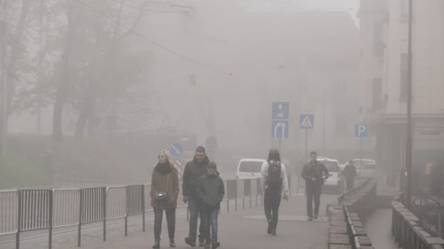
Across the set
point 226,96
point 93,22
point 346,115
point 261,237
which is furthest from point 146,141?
point 261,237

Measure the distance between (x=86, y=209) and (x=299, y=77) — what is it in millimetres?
62418

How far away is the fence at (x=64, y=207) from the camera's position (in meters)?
11.6

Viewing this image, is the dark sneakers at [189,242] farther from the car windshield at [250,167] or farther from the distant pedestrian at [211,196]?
the car windshield at [250,167]

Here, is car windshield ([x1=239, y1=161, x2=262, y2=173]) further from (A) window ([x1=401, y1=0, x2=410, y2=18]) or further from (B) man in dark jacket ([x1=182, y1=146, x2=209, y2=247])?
(B) man in dark jacket ([x1=182, y1=146, x2=209, y2=247])

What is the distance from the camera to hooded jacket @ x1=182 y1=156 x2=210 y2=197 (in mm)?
13406

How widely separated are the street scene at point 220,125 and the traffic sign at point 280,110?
1.7 inches

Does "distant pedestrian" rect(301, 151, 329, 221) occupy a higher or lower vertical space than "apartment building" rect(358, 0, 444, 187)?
lower

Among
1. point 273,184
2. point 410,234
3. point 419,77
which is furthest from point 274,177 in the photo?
point 419,77

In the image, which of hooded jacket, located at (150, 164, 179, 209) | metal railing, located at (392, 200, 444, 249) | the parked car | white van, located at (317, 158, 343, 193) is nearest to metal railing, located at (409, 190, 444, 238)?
metal railing, located at (392, 200, 444, 249)

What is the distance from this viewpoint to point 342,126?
81188 millimetres

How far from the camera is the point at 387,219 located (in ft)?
81.7

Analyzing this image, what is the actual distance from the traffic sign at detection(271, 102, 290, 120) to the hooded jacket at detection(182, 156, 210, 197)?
1135cm

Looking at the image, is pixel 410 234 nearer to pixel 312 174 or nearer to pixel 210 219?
pixel 210 219

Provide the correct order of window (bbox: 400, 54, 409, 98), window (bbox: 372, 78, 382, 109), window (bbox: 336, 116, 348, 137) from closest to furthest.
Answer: window (bbox: 400, 54, 409, 98) < window (bbox: 372, 78, 382, 109) < window (bbox: 336, 116, 348, 137)
